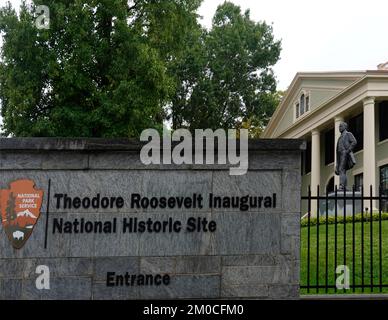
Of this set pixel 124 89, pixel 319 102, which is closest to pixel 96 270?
pixel 124 89

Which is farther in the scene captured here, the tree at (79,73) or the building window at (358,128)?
the building window at (358,128)

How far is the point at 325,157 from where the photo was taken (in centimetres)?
3412

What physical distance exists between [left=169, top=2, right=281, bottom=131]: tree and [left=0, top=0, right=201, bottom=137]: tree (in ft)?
59.2

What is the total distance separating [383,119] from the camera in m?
27.9

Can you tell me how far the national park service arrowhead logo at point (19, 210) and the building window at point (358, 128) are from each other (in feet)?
77.8

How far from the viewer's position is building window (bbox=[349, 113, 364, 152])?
28970 mm

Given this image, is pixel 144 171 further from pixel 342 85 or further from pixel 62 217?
pixel 342 85

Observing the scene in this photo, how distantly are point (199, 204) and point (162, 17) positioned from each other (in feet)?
60.9

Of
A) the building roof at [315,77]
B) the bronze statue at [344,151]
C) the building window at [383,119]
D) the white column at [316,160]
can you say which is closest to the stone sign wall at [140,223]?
the bronze statue at [344,151]

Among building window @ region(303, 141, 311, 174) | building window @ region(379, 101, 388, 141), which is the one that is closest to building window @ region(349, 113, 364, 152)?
building window @ region(379, 101, 388, 141)

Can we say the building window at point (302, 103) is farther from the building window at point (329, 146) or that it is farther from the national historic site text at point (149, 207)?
the national historic site text at point (149, 207)

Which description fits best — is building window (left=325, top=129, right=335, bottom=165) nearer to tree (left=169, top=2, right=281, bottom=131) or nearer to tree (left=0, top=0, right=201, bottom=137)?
tree (left=169, top=2, right=281, bottom=131)

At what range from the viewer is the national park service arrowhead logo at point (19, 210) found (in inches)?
275
